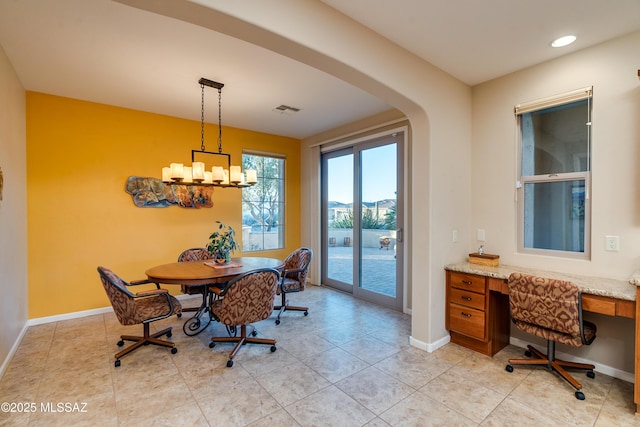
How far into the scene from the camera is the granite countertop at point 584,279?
83.9 inches

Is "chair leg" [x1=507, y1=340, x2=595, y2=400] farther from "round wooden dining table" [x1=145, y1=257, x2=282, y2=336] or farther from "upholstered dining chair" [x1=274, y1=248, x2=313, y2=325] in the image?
"round wooden dining table" [x1=145, y1=257, x2=282, y2=336]

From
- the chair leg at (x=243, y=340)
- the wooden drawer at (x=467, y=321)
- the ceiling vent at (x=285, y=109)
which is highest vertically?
the ceiling vent at (x=285, y=109)

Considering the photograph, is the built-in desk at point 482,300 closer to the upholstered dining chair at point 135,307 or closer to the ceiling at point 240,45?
the ceiling at point 240,45

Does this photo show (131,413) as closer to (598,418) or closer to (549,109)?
(598,418)

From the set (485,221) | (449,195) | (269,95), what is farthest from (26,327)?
(485,221)

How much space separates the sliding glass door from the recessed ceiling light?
1.82m

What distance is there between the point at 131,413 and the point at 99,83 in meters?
3.29

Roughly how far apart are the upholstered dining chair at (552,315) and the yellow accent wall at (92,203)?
13.8 ft

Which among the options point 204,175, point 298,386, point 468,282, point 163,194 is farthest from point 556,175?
point 163,194

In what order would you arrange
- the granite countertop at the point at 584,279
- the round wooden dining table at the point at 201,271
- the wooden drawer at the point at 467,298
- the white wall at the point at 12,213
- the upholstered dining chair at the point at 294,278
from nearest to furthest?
the granite countertop at the point at 584,279 < the white wall at the point at 12,213 < the wooden drawer at the point at 467,298 < the round wooden dining table at the point at 201,271 < the upholstered dining chair at the point at 294,278

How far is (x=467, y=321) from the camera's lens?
2.93 metres

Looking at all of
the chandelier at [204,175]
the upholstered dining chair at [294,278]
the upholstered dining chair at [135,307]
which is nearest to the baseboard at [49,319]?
the upholstered dining chair at [135,307]

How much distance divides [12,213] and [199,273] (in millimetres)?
1882

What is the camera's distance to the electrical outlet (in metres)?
2.49
